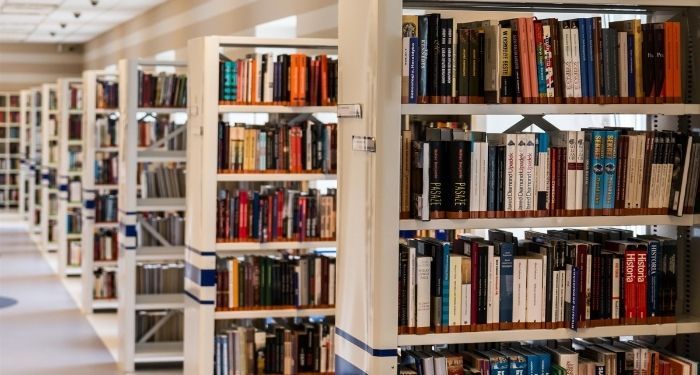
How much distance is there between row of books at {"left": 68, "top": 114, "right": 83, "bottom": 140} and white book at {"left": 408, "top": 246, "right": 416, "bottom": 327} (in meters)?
8.89

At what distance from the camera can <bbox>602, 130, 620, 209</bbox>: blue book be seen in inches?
155

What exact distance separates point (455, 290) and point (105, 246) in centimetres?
720

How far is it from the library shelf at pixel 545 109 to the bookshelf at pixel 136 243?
4.45 m

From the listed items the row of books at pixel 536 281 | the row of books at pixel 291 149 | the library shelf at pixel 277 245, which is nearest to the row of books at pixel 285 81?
the row of books at pixel 291 149

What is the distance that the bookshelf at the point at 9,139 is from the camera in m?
20.8

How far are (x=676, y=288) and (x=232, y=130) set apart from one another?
278 centimetres

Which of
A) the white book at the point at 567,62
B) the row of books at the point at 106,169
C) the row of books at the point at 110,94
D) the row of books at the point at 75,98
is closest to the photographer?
the white book at the point at 567,62

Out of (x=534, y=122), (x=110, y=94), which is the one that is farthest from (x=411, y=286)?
(x=110, y=94)

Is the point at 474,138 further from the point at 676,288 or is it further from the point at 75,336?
the point at 75,336

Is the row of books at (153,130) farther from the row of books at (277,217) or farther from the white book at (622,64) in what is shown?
the white book at (622,64)

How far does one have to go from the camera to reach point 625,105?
3.95 meters

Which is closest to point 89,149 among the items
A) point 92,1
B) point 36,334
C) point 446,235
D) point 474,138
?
point 36,334

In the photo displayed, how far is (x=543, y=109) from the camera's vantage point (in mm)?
3838

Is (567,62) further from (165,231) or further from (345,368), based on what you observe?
(165,231)
